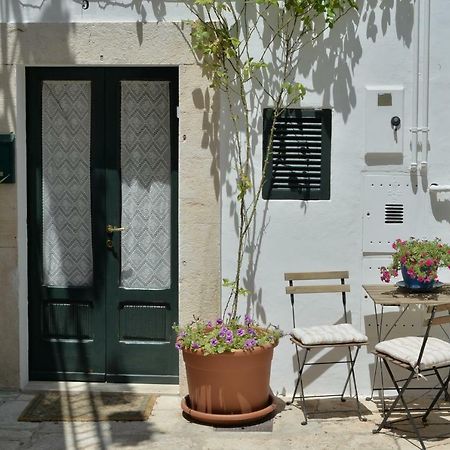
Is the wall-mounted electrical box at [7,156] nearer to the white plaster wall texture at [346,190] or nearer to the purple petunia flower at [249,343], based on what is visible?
the white plaster wall texture at [346,190]

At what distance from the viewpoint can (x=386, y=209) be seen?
20.8ft

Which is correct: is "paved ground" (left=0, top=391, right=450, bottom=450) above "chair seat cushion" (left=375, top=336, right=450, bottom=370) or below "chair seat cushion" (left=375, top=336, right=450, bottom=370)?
below

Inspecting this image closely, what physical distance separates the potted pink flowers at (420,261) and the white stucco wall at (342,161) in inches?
15.6

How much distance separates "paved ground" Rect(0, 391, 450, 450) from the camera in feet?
18.2

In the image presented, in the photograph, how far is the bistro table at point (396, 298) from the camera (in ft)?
18.7

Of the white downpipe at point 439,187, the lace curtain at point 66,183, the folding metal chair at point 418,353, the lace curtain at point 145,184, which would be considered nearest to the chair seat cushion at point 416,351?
the folding metal chair at point 418,353

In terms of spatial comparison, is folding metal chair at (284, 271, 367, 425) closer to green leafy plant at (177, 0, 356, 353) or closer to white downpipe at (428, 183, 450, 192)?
green leafy plant at (177, 0, 356, 353)

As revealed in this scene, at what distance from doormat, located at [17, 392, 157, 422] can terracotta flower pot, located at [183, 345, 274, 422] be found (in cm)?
49

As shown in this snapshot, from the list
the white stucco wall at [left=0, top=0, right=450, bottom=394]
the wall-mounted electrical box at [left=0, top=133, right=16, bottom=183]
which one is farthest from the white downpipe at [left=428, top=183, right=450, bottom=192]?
the wall-mounted electrical box at [left=0, top=133, right=16, bottom=183]

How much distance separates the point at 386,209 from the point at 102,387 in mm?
2545

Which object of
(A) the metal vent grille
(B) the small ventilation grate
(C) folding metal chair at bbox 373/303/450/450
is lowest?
(C) folding metal chair at bbox 373/303/450/450

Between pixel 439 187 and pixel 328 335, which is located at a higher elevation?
pixel 439 187

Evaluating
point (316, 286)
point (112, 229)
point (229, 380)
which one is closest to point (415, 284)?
point (316, 286)

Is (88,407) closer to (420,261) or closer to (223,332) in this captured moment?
(223,332)
